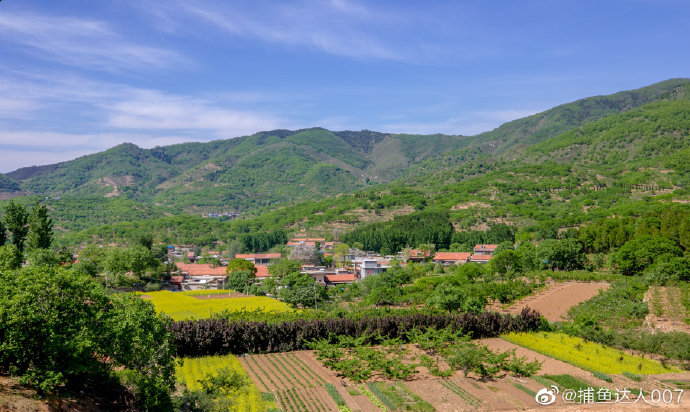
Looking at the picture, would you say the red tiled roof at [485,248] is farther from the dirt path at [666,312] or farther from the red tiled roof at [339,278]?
the dirt path at [666,312]

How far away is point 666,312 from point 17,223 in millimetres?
58132

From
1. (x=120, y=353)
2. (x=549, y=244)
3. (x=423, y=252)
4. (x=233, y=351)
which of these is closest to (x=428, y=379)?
(x=233, y=351)

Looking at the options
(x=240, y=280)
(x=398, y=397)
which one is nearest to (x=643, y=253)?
(x=398, y=397)

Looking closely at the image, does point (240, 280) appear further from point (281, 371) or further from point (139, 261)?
point (281, 371)

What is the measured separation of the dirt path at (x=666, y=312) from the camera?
95.1 feet

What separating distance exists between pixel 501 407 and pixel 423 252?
60.7m

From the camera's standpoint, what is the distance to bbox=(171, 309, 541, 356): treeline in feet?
81.0

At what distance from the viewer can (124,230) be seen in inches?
4269

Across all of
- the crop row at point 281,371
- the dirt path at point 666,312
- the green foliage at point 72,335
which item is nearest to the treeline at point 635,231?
the dirt path at point 666,312

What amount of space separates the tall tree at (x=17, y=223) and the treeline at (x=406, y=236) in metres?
54.3

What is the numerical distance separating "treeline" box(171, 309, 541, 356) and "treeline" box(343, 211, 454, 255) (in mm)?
53395

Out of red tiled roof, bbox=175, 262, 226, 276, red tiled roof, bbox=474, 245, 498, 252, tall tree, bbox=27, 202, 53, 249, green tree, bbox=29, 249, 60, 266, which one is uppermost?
tall tree, bbox=27, 202, 53, 249

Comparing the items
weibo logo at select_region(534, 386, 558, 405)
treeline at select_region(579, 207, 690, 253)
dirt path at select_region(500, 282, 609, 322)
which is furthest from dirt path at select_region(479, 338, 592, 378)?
treeline at select_region(579, 207, 690, 253)

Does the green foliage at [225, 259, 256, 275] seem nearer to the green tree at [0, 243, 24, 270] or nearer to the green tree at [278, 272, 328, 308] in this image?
the green tree at [278, 272, 328, 308]
